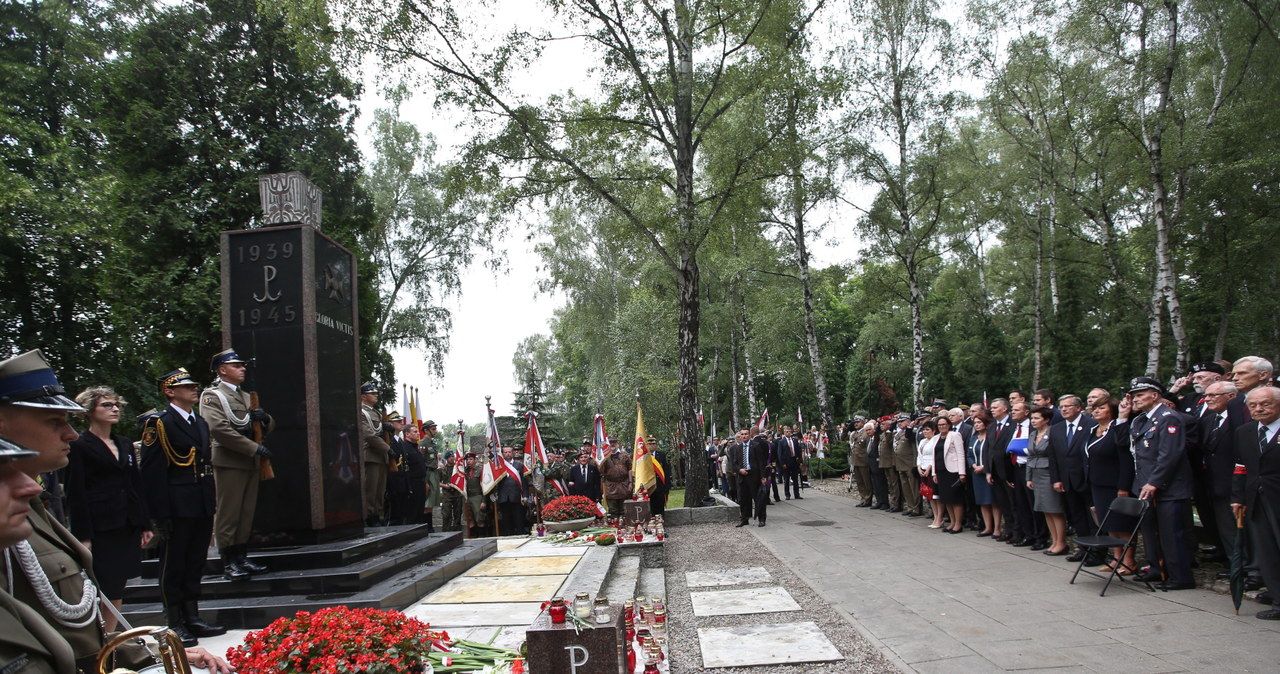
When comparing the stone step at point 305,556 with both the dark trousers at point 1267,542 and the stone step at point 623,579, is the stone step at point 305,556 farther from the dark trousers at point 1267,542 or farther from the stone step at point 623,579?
the dark trousers at point 1267,542

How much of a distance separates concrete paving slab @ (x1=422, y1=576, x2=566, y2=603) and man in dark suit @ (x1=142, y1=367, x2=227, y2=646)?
181cm

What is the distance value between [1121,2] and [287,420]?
18347 mm

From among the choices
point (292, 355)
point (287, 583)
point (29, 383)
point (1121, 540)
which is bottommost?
Answer: point (1121, 540)

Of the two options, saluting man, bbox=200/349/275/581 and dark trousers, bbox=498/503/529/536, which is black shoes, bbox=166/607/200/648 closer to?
saluting man, bbox=200/349/275/581

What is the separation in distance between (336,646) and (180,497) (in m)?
2.63

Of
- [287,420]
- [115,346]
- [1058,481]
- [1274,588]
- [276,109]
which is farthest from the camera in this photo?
[276,109]

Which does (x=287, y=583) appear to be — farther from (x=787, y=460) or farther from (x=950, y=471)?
(x=787, y=460)

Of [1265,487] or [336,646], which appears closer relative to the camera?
[336,646]

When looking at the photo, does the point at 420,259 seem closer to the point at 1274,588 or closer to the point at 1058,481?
the point at 1058,481

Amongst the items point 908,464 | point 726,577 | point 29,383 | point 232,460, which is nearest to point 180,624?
point 232,460

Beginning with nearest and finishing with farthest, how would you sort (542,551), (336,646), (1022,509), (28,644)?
(28,644) → (336,646) → (542,551) → (1022,509)

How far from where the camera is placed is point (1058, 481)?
807 cm

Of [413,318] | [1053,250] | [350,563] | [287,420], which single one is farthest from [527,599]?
[1053,250]

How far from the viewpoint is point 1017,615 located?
5.84 m
